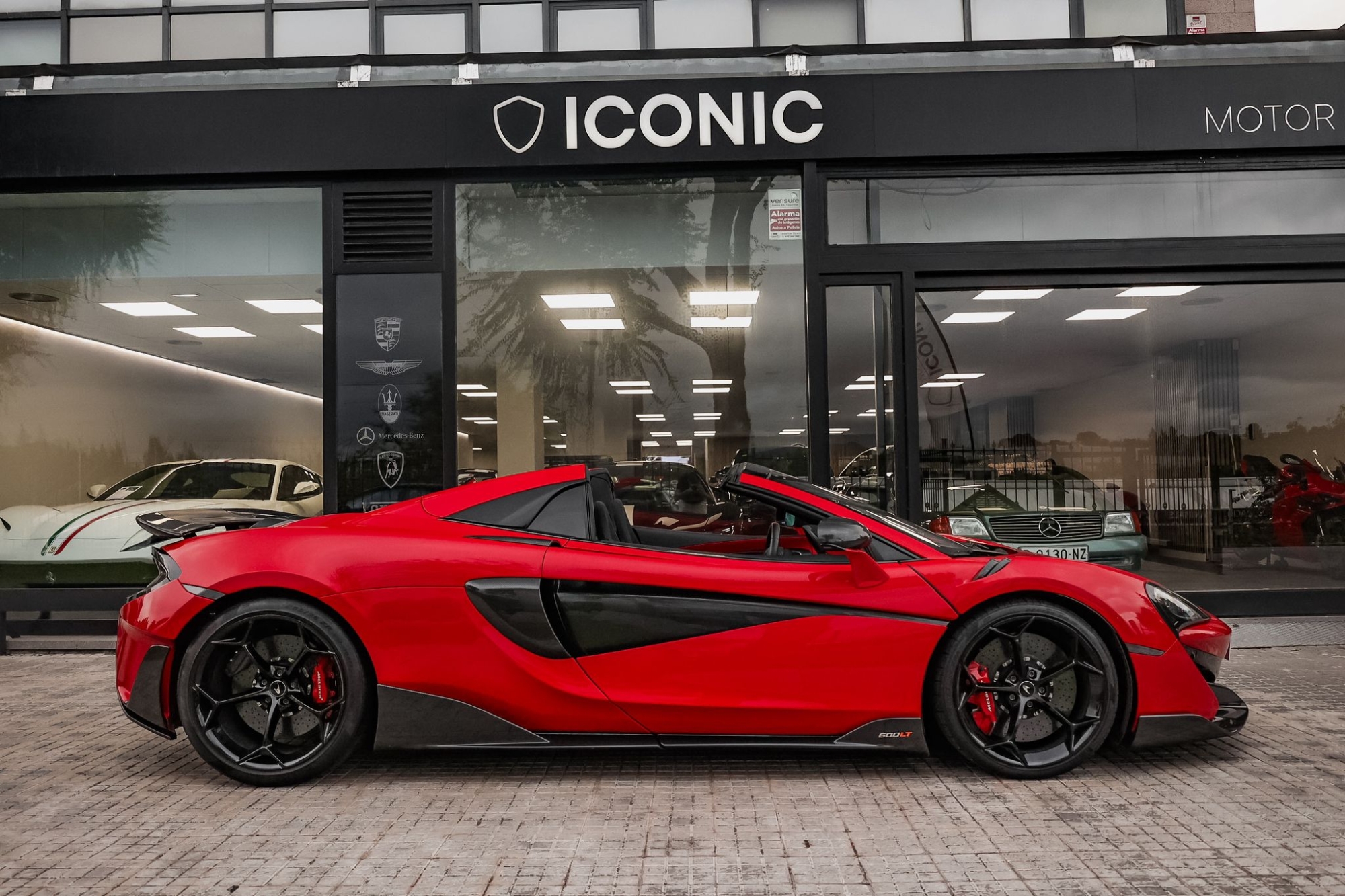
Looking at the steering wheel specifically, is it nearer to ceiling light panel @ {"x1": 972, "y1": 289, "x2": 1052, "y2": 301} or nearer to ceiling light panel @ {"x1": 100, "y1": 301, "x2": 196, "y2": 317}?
ceiling light panel @ {"x1": 972, "y1": 289, "x2": 1052, "y2": 301}

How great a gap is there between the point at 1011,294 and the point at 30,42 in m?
8.57

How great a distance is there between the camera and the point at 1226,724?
11.8 feet

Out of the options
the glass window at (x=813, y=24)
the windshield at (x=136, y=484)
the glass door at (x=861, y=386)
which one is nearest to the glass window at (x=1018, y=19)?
the glass window at (x=813, y=24)

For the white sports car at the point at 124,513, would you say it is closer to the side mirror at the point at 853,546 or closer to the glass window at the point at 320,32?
the glass window at the point at 320,32

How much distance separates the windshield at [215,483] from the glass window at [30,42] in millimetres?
3809

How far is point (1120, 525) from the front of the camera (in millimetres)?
7445

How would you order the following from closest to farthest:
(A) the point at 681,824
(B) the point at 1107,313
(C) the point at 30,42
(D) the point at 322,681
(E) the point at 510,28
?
(A) the point at 681,824, (D) the point at 322,681, (B) the point at 1107,313, (E) the point at 510,28, (C) the point at 30,42

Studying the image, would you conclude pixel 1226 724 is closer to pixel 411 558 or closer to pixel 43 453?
pixel 411 558

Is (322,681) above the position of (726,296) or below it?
below

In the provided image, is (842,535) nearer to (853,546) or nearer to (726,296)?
(853,546)

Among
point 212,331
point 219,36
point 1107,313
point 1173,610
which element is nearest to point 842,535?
point 1173,610

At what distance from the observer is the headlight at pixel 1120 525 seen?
7371 millimetres

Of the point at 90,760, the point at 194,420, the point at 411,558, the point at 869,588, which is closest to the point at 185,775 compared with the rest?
the point at 90,760

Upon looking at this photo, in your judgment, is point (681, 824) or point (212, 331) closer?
point (681, 824)
